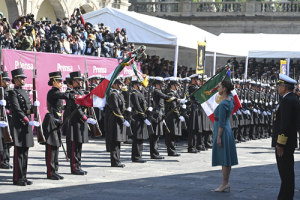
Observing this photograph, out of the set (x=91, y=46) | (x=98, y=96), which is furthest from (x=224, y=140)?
(x=91, y=46)

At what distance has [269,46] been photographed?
25.3 m

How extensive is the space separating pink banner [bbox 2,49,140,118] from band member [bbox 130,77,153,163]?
2.94m

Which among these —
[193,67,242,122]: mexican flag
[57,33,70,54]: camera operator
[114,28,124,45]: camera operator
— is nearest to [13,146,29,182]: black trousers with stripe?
[193,67,242,122]: mexican flag

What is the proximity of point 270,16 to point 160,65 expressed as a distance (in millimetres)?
14495

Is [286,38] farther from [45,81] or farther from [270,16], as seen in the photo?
[45,81]

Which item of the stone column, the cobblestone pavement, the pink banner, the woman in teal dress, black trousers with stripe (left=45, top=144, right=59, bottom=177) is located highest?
the stone column

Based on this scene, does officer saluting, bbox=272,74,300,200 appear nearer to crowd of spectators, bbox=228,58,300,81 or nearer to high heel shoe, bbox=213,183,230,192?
high heel shoe, bbox=213,183,230,192

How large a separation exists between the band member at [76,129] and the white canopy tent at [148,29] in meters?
7.47

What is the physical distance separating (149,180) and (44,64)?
6038mm

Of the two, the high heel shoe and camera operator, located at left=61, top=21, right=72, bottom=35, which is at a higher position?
camera operator, located at left=61, top=21, right=72, bottom=35

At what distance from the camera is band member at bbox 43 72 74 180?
26.8ft

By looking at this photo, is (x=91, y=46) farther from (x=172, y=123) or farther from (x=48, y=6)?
(x=48, y=6)

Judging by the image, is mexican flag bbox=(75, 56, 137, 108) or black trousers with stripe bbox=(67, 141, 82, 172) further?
black trousers with stripe bbox=(67, 141, 82, 172)

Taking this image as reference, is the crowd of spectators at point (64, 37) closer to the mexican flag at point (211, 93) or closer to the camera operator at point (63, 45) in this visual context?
the camera operator at point (63, 45)
